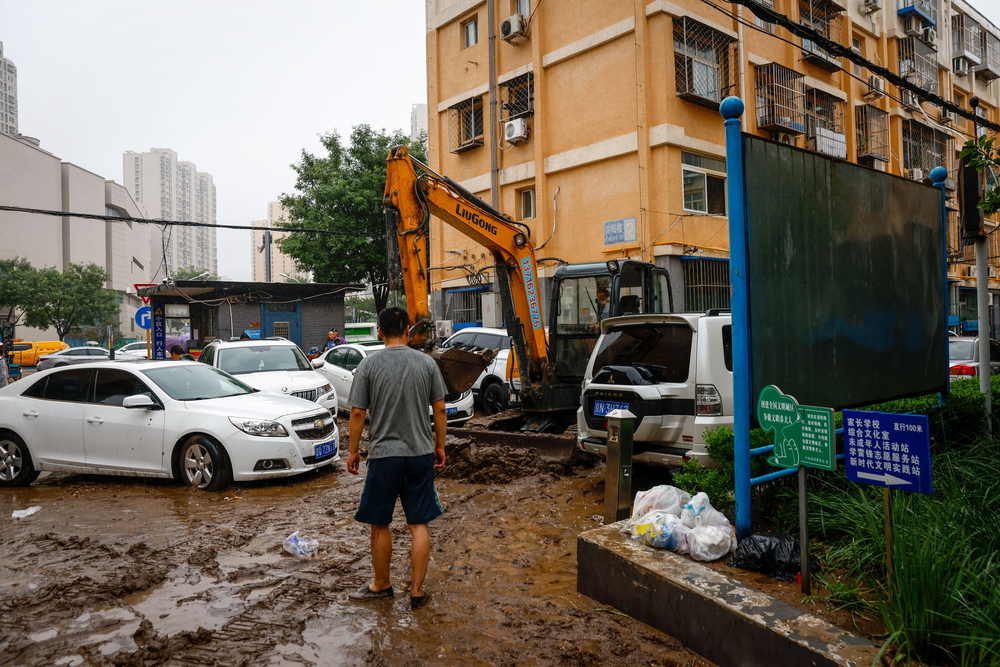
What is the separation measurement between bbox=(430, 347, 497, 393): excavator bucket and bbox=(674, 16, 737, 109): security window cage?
444 inches

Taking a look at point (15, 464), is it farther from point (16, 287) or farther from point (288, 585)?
point (16, 287)

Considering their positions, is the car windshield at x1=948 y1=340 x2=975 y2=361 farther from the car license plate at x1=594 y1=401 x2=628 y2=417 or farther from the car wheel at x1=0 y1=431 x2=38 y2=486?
the car wheel at x1=0 y1=431 x2=38 y2=486

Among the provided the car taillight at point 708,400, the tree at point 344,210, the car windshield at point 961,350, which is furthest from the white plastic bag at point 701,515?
the tree at point 344,210

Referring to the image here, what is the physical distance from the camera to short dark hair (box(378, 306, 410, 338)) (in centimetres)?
450

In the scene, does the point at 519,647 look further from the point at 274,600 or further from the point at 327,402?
the point at 327,402

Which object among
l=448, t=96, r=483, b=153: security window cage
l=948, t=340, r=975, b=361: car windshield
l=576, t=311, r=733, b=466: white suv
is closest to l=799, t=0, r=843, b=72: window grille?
l=448, t=96, r=483, b=153: security window cage

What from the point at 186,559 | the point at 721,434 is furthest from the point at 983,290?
the point at 186,559

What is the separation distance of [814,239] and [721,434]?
5.00 ft

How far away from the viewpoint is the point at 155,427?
7.77 m

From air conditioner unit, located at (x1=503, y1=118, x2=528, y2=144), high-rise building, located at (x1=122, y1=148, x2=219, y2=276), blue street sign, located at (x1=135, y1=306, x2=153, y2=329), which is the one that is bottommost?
blue street sign, located at (x1=135, y1=306, x2=153, y2=329)

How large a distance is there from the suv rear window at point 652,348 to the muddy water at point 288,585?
4.81 ft

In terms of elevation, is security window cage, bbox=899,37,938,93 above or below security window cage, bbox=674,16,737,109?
above

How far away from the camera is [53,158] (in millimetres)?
70312

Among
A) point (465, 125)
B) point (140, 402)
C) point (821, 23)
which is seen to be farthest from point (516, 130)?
point (140, 402)
